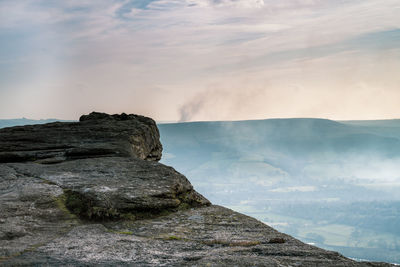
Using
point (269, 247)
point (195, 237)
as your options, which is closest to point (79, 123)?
point (195, 237)

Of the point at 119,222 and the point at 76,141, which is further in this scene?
the point at 76,141

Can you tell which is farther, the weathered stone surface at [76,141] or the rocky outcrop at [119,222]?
the weathered stone surface at [76,141]

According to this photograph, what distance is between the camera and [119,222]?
41.2 feet

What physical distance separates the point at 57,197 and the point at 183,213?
463 cm

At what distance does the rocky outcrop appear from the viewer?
8.76 meters

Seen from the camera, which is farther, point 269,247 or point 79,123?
point 79,123

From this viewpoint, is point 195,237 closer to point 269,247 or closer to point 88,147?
point 269,247

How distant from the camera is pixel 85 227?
38.0ft

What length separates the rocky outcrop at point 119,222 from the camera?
28.7 feet

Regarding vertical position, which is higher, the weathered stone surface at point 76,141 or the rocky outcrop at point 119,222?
the weathered stone surface at point 76,141

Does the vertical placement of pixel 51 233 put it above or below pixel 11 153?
below

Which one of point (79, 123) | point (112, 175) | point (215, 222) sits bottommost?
point (215, 222)

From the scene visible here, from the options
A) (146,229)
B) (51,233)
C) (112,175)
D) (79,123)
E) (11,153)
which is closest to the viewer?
(51,233)

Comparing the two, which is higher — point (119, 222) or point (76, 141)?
point (76, 141)
